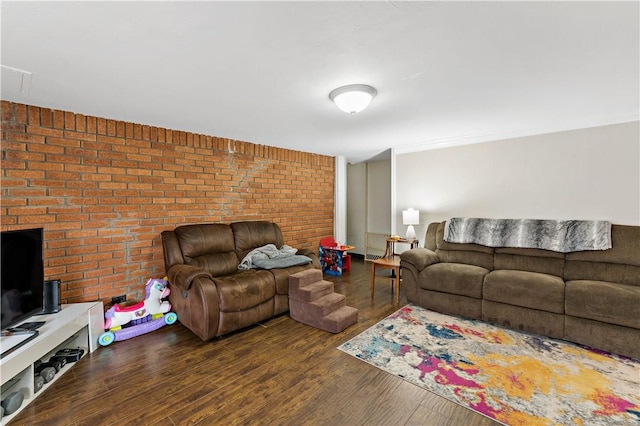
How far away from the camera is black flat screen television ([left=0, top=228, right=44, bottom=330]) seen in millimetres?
1865

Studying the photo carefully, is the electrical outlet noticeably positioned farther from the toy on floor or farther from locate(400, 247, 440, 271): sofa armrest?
locate(400, 247, 440, 271): sofa armrest

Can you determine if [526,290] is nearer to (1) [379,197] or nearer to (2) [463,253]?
(2) [463,253]

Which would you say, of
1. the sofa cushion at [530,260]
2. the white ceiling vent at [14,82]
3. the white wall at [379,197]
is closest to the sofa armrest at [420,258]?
the sofa cushion at [530,260]

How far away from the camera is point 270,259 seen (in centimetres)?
348

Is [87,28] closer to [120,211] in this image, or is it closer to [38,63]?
[38,63]

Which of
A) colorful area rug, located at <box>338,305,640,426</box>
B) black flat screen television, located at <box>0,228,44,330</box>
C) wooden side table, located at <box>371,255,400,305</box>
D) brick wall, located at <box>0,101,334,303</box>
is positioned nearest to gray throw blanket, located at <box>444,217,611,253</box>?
wooden side table, located at <box>371,255,400,305</box>

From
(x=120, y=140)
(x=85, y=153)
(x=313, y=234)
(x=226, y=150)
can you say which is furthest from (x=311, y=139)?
(x=85, y=153)

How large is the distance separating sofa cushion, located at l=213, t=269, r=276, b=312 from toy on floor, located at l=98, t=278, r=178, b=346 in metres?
0.68

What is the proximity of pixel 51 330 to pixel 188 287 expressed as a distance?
3.13ft

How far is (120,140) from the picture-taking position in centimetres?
302

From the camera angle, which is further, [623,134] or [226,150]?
[226,150]

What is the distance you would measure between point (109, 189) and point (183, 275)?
49.3 inches

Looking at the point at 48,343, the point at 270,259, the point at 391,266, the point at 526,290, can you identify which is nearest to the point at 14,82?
the point at 48,343

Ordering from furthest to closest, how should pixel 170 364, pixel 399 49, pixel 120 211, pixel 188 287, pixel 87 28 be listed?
1. pixel 120 211
2. pixel 188 287
3. pixel 170 364
4. pixel 399 49
5. pixel 87 28
